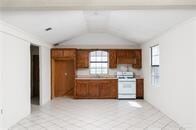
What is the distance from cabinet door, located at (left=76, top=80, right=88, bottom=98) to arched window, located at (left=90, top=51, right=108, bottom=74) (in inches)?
36.1

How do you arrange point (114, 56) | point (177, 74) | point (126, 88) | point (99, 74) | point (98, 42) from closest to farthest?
point (177, 74)
point (126, 88)
point (114, 56)
point (98, 42)
point (99, 74)

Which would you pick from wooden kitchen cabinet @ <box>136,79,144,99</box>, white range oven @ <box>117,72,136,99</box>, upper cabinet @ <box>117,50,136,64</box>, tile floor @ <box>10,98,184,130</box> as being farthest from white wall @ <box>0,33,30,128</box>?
wooden kitchen cabinet @ <box>136,79,144,99</box>

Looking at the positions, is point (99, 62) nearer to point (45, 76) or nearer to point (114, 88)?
point (114, 88)

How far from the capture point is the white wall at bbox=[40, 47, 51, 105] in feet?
22.4

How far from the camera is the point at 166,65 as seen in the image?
524 centimetres

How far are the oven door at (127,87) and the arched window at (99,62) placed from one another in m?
1.13

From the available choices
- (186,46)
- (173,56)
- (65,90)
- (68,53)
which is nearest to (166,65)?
(173,56)

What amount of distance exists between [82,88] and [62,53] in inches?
69.8

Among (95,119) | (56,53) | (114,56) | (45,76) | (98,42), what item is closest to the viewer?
(95,119)

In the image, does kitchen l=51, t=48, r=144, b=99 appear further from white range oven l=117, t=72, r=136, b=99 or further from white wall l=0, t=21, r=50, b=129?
white wall l=0, t=21, r=50, b=129

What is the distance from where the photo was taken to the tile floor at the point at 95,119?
14.2 feet

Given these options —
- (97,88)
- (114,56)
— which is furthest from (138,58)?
(97,88)

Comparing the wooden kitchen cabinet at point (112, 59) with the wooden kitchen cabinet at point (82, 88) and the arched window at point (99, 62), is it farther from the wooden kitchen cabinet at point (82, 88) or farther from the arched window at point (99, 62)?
the wooden kitchen cabinet at point (82, 88)

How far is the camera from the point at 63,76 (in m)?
8.73
